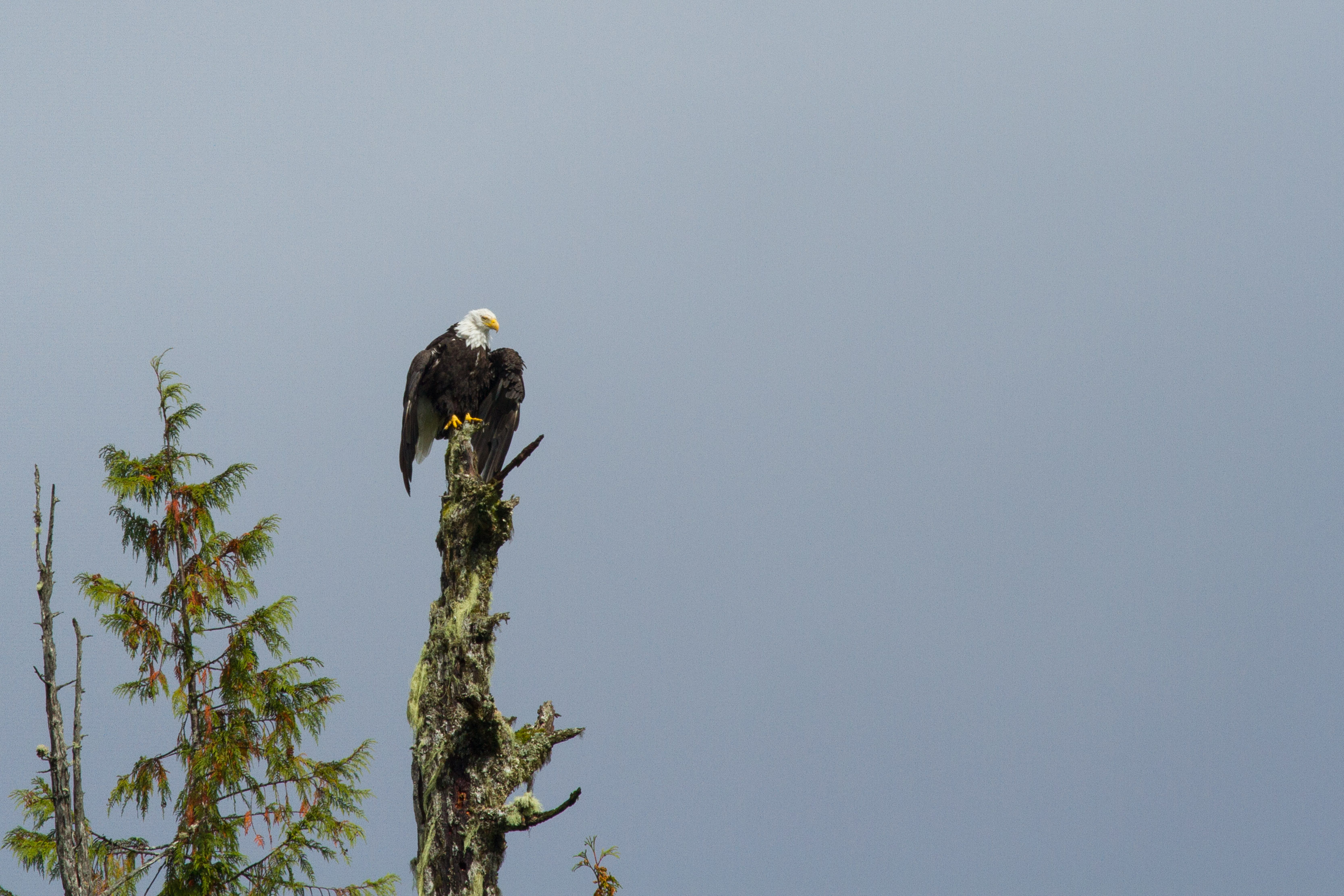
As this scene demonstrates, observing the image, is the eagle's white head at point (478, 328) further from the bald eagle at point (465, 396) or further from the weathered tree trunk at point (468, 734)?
the weathered tree trunk at point (468, 734)

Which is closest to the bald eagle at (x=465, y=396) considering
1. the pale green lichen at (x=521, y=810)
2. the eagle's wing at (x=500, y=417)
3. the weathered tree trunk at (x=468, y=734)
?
the eagle's wing at (x=500, y=417)

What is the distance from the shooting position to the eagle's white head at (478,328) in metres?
9.58

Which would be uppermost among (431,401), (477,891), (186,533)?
(431,401)

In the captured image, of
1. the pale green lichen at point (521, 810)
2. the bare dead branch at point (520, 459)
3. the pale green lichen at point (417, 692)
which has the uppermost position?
the bare dead branch at point (520, 459)

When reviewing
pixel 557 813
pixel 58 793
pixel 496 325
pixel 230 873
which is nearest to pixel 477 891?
pixel 557 813

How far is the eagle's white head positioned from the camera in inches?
377

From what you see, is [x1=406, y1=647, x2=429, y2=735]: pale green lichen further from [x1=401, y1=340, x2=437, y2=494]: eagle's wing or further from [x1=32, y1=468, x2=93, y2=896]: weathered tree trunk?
[x1=401, y1=340, x2=437, y2=494]: eagle's wing

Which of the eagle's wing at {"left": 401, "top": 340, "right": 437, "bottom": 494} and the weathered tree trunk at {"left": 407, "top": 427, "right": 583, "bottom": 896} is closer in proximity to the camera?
the weathered tree trunk at {"left": 407, "top": 427, "right": 583, "bottom": 896}

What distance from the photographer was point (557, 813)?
4.66 m

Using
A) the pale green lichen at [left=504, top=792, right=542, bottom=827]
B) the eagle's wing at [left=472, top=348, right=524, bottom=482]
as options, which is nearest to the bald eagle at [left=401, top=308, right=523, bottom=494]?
the eagle's wing at [left=472, top=348, right=524, bottom=482]

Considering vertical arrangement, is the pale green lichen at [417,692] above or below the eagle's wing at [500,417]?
below

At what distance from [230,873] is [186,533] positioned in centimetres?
268

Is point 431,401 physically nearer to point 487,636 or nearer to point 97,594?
point 97,594

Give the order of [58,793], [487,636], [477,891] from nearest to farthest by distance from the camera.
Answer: [58,793] < [477,891] < [487,636]
